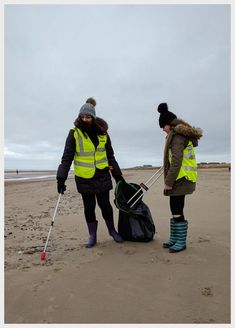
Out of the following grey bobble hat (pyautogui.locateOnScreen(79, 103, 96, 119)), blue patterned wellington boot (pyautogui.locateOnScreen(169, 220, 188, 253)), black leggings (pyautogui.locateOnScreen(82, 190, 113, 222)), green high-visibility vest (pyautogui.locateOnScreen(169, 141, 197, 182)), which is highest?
grey bobble hat (pyautogui.locateOnScreen(79, 103, 96, 119))

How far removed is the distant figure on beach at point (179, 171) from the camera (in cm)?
396

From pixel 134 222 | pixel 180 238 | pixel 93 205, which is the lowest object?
pixel 180 238

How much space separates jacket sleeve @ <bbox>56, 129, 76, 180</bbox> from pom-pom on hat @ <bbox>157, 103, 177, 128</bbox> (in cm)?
133

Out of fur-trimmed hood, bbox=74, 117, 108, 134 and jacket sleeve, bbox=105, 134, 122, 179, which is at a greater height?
fur-trimmed hood, bbox=74, 117, 108, 134

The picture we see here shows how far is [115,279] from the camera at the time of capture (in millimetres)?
3064

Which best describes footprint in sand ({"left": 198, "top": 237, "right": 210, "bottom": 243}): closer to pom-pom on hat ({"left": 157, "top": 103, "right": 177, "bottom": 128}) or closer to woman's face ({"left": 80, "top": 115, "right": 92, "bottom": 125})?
pom-pom on hat ({"left": 157, "top": 103, "right": 177, "bottom": 128})

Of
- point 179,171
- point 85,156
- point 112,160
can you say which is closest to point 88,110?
point 85,156

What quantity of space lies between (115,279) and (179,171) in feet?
5.51

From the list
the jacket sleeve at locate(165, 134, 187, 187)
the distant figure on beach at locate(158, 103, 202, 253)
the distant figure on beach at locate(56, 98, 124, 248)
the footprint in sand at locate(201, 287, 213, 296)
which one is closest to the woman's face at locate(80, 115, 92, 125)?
the distant figure on beach at locate(56, 98, 124, 248)

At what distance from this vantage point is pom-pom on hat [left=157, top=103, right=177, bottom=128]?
13.9 feet

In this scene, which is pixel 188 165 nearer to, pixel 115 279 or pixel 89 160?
pixel 89 160

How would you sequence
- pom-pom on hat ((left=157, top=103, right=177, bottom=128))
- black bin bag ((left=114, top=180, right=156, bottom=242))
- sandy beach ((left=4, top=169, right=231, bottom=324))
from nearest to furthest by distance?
sandy beach ((left=4, top=169, right=231, bottom=324))
pom-pom on hat ((left=157, top=103, right=177, bottom=128))
black bin bag ((left=114, top=180, right=156, bottom=242))

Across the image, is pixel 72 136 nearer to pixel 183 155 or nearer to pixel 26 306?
pixel 183 155
